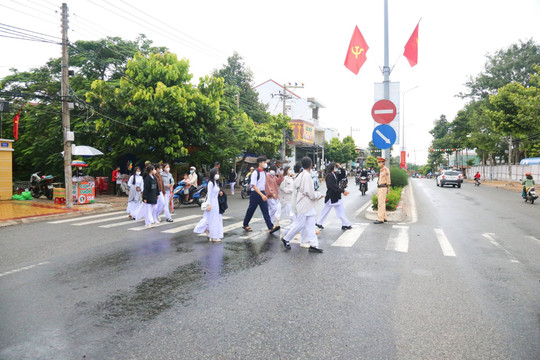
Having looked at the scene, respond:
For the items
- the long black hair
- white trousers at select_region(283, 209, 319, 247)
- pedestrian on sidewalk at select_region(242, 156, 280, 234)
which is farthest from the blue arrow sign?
the long black hair

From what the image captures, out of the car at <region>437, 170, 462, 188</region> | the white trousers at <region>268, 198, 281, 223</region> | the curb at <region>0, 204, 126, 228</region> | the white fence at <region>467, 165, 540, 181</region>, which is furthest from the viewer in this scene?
the white fence at <region>467, 165, 540, 181</region>

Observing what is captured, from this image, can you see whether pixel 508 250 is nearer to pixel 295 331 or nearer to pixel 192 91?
pixel 295 331

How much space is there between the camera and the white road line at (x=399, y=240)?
7332 millimetres

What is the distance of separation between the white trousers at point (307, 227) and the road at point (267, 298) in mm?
270

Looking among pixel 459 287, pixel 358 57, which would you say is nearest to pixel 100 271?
pixel 459 287

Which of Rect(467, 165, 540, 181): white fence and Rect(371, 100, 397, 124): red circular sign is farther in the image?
Rect(467, 165, 540, 181): white fence

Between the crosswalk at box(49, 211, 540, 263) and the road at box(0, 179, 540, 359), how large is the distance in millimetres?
105

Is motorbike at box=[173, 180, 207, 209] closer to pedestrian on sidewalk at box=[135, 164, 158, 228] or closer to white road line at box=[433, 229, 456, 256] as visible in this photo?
pedestrian on sidewalk at box=[135, 164, 158, 228]

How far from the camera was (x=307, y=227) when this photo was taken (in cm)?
715

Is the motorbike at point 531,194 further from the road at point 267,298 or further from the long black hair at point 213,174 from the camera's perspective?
the long black hair at point 213,174

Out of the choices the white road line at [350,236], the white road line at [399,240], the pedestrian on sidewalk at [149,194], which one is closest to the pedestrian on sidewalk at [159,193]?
the pedestrian on sidewalk at [149,194]

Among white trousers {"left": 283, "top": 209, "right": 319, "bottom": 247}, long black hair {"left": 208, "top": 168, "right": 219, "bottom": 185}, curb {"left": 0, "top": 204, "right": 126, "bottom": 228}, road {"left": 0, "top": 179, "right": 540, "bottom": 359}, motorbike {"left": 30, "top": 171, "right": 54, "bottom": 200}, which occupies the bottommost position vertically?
road {"left": 0, "top": 179, "right": 540, "bottom": 359}

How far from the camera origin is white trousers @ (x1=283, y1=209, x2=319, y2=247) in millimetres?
7016

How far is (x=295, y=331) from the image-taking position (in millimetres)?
3545
